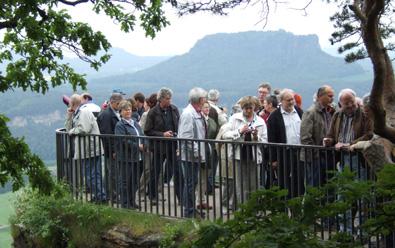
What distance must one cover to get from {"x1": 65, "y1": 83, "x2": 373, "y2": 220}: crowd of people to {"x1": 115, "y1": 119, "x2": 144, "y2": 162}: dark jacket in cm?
1

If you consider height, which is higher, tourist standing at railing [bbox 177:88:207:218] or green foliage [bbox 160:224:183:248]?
tourist standing at railing [bbox 177:88:207:218]

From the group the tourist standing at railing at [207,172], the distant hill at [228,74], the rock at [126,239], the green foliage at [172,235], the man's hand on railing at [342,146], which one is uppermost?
the distant hill at [228,74]

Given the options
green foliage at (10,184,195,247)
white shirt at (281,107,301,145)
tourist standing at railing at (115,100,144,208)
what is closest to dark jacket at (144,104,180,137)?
tourist standing at railing at (115,100,144,208)

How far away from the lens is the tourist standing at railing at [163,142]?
10266 mm

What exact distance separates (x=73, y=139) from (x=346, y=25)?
490 centimetres

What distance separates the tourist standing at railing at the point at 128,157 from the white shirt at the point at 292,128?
211cm

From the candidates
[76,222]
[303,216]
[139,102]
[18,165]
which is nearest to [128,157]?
[76,222]

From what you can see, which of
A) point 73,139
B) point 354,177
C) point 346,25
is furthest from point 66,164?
point 354,177

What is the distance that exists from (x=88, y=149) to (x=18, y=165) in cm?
194

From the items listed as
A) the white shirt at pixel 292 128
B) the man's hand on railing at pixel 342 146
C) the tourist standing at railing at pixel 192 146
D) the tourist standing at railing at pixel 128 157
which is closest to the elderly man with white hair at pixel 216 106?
the tourist standing at railing at pixel 192 146

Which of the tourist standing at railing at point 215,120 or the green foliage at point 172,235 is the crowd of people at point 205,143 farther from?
the green foliage at point 172,235

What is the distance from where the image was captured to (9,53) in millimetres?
12633

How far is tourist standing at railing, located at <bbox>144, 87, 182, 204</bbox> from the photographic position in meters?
10.3

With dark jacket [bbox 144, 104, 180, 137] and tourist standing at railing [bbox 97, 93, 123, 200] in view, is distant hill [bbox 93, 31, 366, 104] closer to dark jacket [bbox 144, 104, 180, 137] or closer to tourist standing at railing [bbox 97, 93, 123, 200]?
tourist standing at railing [bbox 97, 93, 123, 200]
